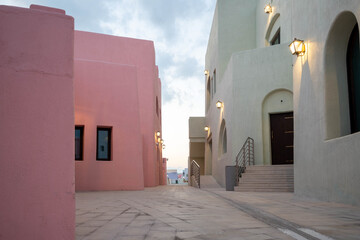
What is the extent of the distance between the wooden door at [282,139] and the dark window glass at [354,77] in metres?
6.42

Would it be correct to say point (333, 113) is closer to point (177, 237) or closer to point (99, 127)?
point (177, 237)

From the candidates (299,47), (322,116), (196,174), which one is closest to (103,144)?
(196,174)

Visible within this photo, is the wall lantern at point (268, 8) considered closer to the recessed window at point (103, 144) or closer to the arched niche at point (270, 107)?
the arched niche at point (270, 107)

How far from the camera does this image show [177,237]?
3.59m

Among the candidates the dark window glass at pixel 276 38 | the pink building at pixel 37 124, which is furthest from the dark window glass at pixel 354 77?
the dark window glass at pixel 276 38

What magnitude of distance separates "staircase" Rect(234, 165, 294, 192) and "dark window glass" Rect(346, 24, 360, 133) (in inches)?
187

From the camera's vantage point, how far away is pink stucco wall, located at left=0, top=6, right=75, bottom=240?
9.16 ft

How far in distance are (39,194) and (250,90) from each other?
1185 cm

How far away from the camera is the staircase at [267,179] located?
11.2m

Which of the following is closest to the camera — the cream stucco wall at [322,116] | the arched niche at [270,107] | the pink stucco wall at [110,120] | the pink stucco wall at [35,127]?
the pink stucco wall at [35,127]

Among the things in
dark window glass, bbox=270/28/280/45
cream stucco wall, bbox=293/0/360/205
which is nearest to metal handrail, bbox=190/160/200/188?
dark window glass, bbox=270/28/280/45

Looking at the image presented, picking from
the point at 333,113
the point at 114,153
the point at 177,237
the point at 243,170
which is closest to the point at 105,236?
the point at 177,237

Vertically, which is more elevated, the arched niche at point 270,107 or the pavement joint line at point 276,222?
the arched niche at point 270,107

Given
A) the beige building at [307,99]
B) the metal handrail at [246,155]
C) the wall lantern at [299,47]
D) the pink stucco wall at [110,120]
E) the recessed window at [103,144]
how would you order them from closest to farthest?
1. the beige building at [307,99]
2. the wall lantern at [299,47]
3. the pink stucco wall at [110,120]
4. the recessed window at [103,144]
5. the metal handrail at [246,155]
